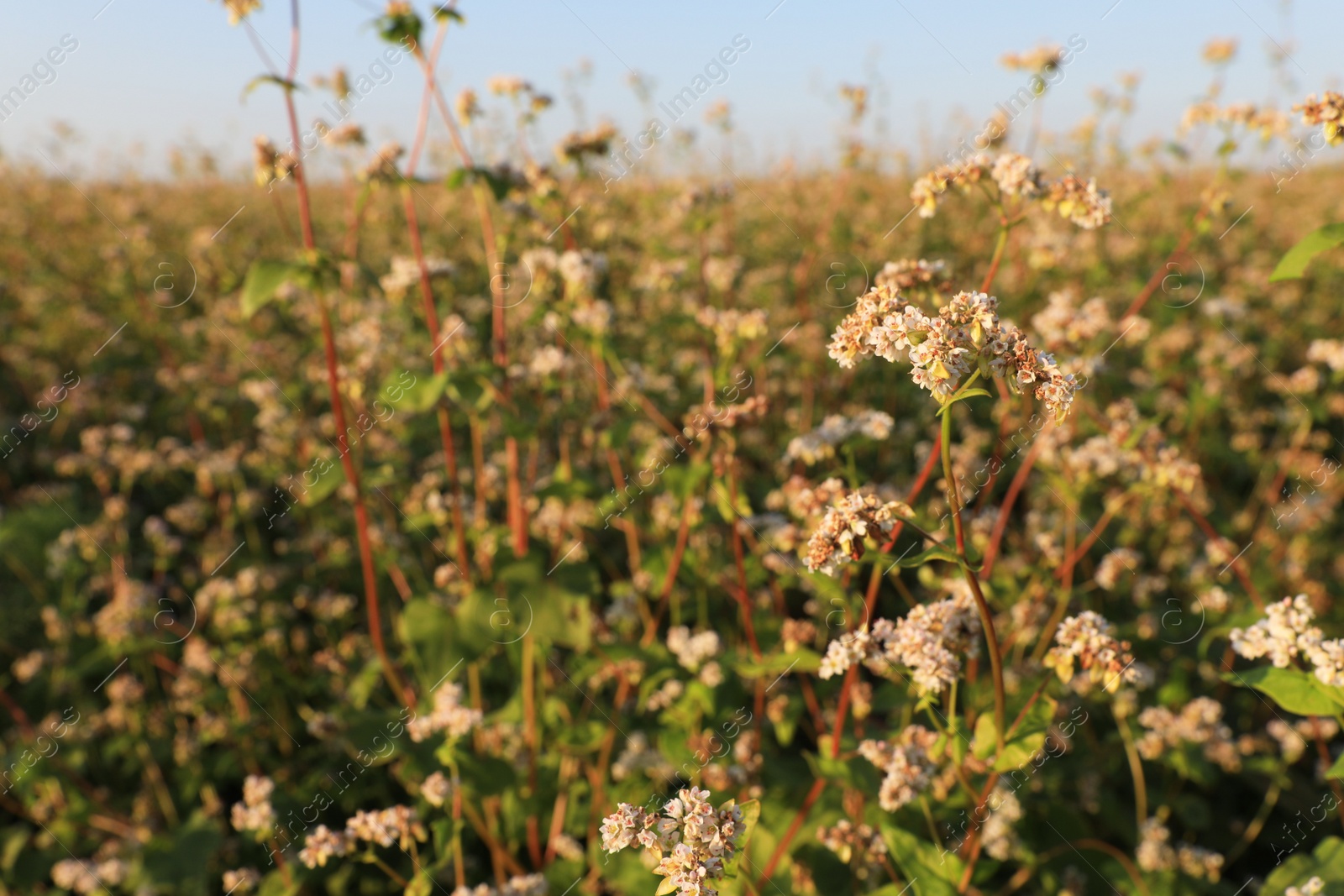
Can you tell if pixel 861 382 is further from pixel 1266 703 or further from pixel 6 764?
pixel 6 764

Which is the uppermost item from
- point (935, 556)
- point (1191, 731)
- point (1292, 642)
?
point (935, 556)

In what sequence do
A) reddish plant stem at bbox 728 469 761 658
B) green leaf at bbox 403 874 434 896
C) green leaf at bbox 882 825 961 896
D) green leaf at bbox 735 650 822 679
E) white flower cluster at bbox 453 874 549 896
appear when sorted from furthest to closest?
reddish plant stem at bbox 728 469 761 658
green leaf at bbox 735 650 822 679
white flower cluster at bbox 453 874 549 896
green leaf at bbox 403 874 434 896
green leaf at bbox 882 825 961 896

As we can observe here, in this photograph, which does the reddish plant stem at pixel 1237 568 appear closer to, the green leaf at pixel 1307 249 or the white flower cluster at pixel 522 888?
the green leaf at pixel 1307 249

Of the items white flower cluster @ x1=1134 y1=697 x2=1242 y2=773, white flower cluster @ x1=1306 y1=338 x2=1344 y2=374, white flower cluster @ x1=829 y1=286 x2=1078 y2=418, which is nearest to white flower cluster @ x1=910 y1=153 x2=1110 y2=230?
white flower cluster @ x1=829 y1=286 x2=1078 y2=418

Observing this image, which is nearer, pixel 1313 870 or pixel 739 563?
pixel 1313 870

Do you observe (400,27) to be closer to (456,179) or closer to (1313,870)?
(456,179)

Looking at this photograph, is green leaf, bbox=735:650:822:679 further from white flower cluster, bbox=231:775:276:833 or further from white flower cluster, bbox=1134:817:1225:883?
white flower cluster, bbox=231:775:276:833

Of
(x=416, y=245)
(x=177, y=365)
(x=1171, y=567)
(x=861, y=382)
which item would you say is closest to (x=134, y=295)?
(x=177, y=365)

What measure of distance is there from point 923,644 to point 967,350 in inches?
34.8

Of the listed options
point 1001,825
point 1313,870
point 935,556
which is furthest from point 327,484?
point 1313,870

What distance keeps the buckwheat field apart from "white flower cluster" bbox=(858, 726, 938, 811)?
2 cm

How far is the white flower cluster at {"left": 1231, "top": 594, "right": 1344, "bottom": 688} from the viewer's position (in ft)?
7.04

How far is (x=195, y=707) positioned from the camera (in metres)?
4.41

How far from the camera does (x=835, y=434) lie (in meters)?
3.16
